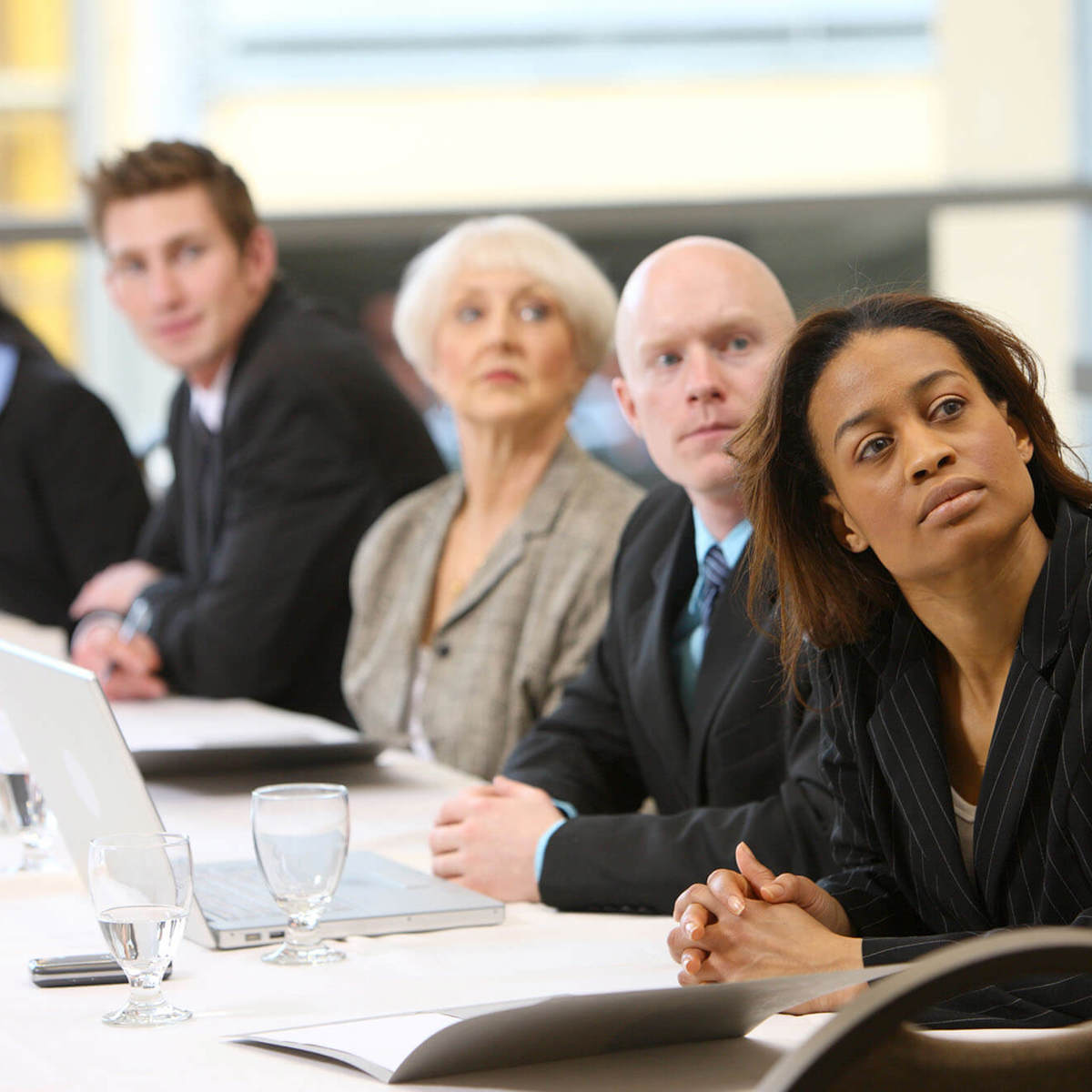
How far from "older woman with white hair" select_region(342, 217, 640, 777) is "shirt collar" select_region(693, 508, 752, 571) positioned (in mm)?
567

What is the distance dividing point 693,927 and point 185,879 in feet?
1.29

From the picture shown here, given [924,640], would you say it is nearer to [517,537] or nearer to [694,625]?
[694,625]

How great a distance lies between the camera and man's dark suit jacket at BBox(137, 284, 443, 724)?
3.22 m

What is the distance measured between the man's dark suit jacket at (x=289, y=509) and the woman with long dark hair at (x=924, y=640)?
70.9 inches

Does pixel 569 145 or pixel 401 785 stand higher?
pixel 569 145

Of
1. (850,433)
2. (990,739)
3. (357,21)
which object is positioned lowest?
(990,739)

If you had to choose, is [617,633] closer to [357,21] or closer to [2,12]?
[357,21]

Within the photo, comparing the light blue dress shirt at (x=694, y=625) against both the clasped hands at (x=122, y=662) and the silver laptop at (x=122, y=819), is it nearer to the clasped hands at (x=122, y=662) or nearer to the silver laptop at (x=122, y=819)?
the silver laptop at (x=122, y=819)

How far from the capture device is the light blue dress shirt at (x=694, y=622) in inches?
77.6

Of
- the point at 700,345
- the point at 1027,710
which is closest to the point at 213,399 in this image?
the point at 700,345

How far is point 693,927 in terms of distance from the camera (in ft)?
4.33

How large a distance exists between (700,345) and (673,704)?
433 millimetres

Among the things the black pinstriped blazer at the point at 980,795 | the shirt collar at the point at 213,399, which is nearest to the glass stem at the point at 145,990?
the black pinstriped blazer at the point at 980,795

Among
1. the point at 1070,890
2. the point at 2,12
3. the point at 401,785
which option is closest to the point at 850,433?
the point at 1070,890
